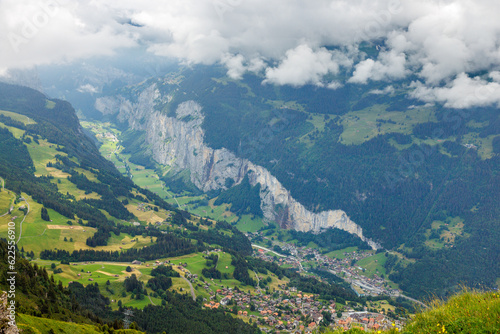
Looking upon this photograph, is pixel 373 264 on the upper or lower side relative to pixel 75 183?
lower

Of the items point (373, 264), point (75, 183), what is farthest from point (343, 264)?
point (75, 183)

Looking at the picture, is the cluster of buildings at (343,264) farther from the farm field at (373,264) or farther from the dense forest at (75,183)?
the dense forest at (75,183)

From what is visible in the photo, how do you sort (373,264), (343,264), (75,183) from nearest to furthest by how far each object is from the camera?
(75,183), (373,264), (343,264)

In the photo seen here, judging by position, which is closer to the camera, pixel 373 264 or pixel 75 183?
pixel 75 183

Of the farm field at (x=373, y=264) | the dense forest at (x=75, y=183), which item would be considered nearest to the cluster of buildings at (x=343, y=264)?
the farm field at (x=373, y=264)

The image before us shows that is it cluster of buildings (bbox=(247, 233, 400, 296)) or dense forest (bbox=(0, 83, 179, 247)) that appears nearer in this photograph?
dense forest (bbox=(0, 83, 179, 247))

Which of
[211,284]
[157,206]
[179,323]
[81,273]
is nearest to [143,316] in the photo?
[179,323]

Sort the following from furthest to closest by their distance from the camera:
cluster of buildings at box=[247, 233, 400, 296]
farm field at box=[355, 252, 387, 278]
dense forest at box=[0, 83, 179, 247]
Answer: farm field at box=[355, 252, 387, 278], cluster of buildings at box=[247, 233, 400, 296], dense forest at box=[0, 83, 179, 247]

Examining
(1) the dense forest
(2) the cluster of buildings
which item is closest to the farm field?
(2) the cluster of buildings

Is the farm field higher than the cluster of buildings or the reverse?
higher

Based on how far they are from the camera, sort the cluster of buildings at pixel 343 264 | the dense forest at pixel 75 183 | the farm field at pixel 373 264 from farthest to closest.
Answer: the farm field at pixel 373 264, the cluster of buildings at pixel 343 264, the dense forest at pixel 75 183

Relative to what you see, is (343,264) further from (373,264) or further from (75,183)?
(75,183)

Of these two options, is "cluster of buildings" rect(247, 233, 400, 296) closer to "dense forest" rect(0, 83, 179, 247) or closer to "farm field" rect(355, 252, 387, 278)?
"farm field" rect(355, 252, 387, 278)
